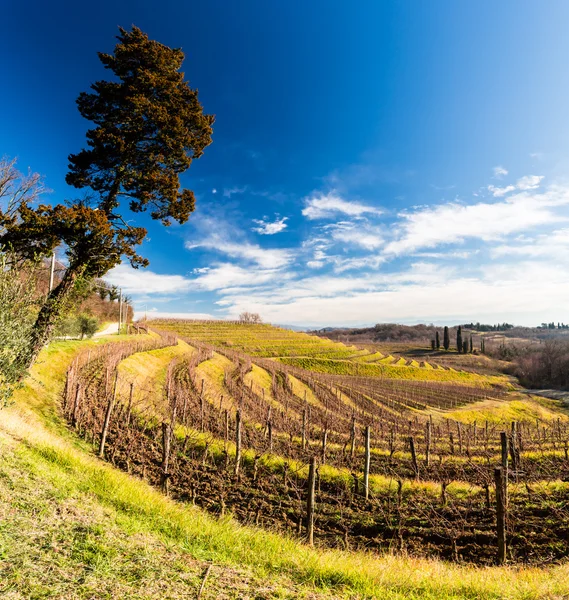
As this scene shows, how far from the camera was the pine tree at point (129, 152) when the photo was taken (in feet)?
44.0

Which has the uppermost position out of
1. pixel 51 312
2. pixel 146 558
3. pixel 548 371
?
pixel 51 312

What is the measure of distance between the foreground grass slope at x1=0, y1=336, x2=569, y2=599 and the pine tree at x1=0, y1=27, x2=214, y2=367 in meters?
8.05

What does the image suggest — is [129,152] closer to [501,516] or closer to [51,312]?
[51,312]

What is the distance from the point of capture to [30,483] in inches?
235

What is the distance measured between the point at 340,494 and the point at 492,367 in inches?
4732

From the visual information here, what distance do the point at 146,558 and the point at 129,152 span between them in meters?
15.1

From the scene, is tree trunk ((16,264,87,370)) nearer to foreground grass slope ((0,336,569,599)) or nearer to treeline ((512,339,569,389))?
foreground grass slope ((0,336,569,599))

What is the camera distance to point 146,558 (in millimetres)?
4605

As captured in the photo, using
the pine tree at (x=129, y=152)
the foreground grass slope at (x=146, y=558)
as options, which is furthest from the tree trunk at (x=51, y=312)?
the foreground grass slope at (x=146, y=558)

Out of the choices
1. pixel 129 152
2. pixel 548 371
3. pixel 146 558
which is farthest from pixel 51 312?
pixel 548 371

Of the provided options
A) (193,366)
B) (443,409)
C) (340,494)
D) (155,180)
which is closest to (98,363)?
(193,366)

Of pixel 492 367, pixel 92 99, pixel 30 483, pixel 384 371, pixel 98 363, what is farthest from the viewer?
pixel 492 367

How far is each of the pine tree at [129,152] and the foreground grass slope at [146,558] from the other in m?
8.05

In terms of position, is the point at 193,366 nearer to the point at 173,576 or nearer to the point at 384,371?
the point at 173,576
